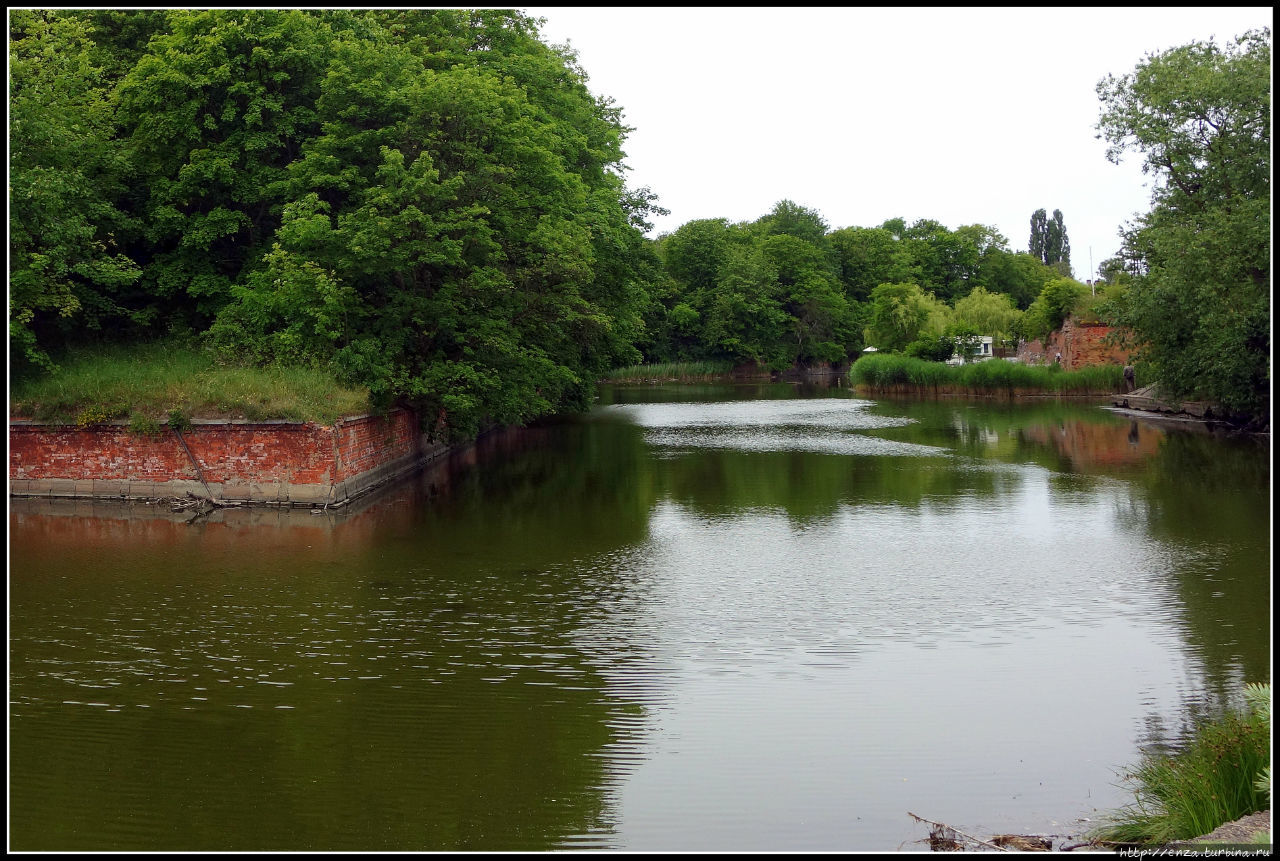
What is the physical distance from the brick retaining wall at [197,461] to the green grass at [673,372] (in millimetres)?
59227

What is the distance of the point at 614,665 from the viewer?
9.88 meters

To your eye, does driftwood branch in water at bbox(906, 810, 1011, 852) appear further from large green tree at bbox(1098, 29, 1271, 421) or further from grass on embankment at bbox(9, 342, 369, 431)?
large green tree at bbox(1098, 29, 1271, 421)

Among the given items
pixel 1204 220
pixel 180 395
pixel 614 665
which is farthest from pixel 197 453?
pixel 1204 220

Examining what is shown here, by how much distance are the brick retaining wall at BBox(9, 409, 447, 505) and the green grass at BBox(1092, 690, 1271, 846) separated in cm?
1561

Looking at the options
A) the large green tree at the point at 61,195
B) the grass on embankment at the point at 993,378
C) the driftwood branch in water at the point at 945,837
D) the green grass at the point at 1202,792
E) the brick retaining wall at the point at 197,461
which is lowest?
the driftwood branch in water at the point at 945,837

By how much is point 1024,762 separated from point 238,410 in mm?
15756

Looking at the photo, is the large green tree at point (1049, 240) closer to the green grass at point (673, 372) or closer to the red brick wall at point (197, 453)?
the green grass at point (673, 372)

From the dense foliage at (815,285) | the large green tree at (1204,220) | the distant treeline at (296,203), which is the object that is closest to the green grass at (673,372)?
the dense foliage at (815,285)

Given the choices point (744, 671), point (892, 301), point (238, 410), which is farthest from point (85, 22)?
point (892, 301)

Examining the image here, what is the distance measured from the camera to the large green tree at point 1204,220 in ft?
98.4

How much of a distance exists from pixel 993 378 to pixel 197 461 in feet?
132

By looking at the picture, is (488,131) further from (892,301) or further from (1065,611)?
(892,301)

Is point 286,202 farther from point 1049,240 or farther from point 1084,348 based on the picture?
point 1049,240

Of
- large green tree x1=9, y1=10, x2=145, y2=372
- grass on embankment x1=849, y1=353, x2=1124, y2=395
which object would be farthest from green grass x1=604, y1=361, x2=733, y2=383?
large green tree x1=9, y1=10, x2=145, y2=372
